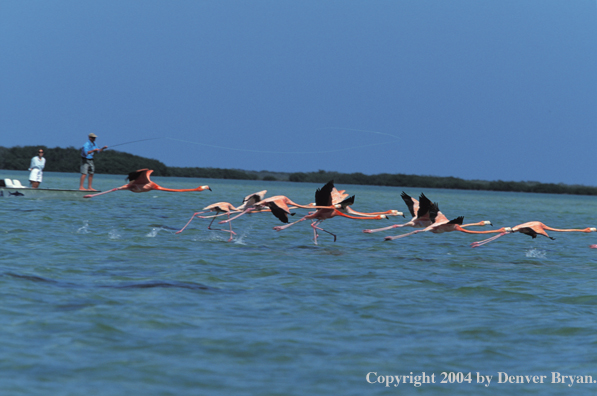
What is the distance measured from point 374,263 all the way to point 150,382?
7925mm

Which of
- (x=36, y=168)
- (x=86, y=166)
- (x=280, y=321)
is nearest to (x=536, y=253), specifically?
(x=280, y=321)

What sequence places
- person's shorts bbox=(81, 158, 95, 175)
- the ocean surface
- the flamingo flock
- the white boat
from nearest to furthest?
1. the ocean surface
2. the flamingo flock
3. person's shorts bbox=(81, 158, 95, 175)
4. the white boat

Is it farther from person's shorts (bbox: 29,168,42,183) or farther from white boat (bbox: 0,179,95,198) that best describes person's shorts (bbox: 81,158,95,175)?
person's shorts (bbox: 29,168,42,183)

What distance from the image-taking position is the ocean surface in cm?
571

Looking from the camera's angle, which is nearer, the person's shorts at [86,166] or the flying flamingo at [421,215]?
the flying flamingo at [421,215]

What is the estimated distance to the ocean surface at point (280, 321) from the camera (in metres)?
5.71

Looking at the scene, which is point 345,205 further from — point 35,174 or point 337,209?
point 35,174

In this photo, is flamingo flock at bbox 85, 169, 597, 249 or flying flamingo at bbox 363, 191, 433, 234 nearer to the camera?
flamingo flock at bbox 85, 169, 597, 249

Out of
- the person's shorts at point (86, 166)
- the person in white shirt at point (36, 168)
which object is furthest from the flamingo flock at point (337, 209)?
the person in white shirt at point (36, 168)

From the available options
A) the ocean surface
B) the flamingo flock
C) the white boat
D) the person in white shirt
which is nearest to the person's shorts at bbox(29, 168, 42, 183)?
the person in white shirt

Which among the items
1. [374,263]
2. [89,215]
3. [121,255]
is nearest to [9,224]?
[89,215]

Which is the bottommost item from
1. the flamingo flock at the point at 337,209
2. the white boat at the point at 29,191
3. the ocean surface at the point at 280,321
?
the ocean surface at the point at 280,321

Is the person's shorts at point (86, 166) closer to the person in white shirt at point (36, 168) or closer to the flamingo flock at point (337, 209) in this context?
the person in white shirt at point (36, 168)

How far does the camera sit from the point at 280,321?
750 cm
